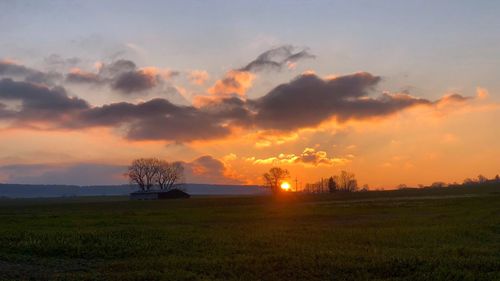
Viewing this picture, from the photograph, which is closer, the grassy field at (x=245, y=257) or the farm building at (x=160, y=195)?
the grassy field at (x=245, y=257)

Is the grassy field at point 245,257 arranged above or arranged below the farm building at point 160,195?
below

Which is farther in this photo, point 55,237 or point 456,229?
point 456,229

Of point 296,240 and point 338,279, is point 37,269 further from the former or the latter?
point 296,240

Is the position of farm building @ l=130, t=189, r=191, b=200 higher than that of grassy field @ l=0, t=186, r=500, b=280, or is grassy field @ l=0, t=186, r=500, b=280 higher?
farm building @ l=130, t=189, r=191, b=200

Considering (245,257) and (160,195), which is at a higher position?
(160,195)

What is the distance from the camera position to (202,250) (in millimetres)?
23703

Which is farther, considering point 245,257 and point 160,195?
point 160,195

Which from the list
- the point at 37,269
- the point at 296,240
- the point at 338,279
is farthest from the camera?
the point at 296,240

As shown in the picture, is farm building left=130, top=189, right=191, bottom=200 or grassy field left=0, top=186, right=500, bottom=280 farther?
farm building left=130, top=189, right=191, bottom=200

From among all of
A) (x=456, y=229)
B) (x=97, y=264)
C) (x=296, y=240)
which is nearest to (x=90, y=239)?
(x=97, y=264)

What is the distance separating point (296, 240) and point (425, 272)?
33.5ft

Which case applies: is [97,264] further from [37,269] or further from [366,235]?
[366,235]

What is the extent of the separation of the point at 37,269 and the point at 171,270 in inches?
186

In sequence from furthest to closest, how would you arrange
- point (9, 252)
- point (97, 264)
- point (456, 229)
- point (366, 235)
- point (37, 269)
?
point (456, 229) → point (366, 235) → point (9, 252) → point (97, 264) → point (37, 269)
